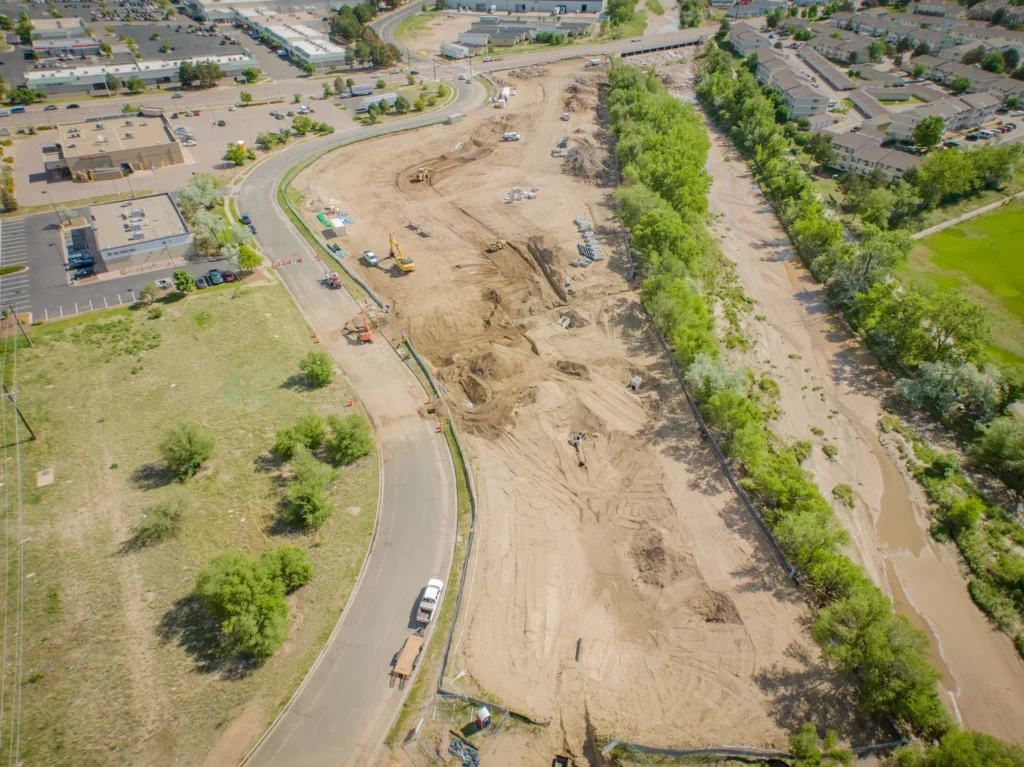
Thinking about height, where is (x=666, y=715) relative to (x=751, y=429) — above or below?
below

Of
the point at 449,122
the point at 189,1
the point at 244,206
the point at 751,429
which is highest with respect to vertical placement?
the point at 189,1

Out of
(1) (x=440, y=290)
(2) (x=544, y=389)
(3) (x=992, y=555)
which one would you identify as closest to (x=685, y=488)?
(2) (x=544, y=389)

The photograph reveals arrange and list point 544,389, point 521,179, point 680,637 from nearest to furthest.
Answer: point 680,637, point 544,389, point 521,179

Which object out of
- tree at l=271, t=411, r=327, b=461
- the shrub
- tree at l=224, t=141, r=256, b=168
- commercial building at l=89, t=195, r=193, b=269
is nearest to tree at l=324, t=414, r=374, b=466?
tree at l=271, t=411, r=327, b=461

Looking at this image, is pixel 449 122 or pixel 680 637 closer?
pixel 680 637

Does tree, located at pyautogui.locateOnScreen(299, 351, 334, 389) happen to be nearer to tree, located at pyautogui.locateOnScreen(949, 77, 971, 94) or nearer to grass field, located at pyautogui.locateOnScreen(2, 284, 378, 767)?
grass field, located at pyautogui.locateOnScreen(2, 284, 378, 767)

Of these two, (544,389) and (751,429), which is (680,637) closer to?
(751,429)

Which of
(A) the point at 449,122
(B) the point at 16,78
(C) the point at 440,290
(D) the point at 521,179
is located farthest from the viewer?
(B) the point at 16,78
